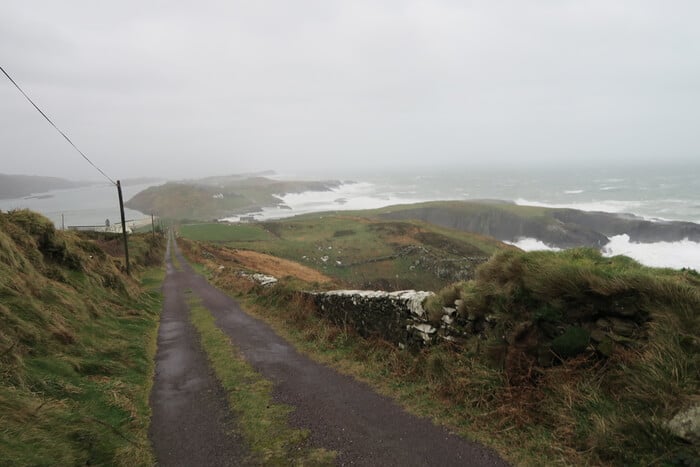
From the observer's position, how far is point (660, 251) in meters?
55.7

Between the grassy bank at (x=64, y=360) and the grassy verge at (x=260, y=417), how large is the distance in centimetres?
170

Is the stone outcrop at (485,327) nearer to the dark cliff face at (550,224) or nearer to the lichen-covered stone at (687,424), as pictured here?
the lichen-covered stone at (687,424)

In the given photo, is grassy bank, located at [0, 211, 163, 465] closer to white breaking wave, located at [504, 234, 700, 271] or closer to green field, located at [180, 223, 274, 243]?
white breaking wave, located at [504, 234, 700, 271]

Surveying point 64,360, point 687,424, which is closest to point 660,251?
point 687,424

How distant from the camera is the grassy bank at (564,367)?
4.91 metres

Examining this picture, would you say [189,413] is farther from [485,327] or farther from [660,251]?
[660,251]

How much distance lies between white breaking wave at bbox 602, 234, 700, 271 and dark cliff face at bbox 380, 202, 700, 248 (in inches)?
79.2

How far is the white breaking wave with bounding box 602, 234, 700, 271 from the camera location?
43856 mm

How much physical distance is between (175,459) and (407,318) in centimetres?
593

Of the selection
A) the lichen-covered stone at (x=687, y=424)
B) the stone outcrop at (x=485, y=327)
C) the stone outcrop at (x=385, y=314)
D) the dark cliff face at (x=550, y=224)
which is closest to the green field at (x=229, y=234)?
the dark cliff face at (x=550, y=224)

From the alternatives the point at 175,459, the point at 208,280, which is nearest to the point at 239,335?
the point at 175,459

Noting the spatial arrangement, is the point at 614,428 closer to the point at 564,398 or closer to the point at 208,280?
the point at 564,398

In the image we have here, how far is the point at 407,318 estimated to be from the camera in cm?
972

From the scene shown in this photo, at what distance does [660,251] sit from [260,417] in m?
69.0
